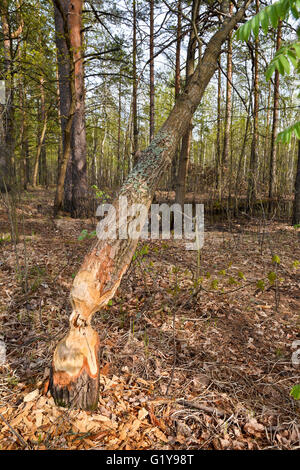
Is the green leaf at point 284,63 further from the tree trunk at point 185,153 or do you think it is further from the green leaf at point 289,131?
the tree trunk at point 185,153

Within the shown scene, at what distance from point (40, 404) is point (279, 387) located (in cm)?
163

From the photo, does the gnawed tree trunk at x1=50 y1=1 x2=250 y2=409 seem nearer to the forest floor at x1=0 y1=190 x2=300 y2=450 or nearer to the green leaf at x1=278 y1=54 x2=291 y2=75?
the forest floor at x1=0 y1=190 x2=300 y2=450

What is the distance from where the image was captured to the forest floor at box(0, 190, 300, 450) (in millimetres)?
1527

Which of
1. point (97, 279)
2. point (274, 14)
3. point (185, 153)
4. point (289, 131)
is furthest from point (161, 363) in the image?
point (185, 153)

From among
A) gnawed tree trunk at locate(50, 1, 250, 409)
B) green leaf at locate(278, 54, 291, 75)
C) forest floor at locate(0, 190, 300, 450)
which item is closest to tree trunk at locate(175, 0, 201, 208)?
forest floor at locate(0, 190, 300, 450)

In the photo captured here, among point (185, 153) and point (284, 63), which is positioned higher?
point (185, 153)

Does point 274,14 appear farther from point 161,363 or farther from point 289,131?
point 161,363

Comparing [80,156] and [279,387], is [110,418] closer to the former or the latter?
[279,387]

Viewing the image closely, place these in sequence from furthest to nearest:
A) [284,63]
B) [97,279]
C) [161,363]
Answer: [161,363]
[97,279]
[284,63]

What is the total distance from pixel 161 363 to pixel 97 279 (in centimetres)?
90

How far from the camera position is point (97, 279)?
1.82 meters

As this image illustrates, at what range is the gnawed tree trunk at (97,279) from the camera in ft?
5.40

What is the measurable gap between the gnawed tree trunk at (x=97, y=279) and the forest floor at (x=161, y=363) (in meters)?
0.15

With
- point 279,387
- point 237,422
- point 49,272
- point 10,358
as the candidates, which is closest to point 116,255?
point 10,358
